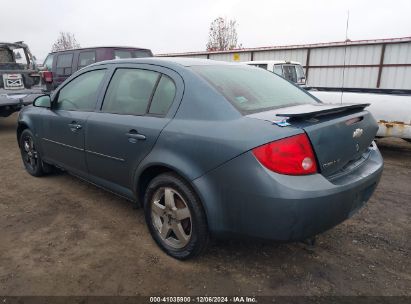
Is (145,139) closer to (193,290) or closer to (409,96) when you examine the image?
(193,290)

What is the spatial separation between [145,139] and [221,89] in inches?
28.1

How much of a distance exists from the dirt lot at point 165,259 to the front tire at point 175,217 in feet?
0.42

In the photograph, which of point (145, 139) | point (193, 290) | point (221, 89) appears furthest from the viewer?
point (145, 139)

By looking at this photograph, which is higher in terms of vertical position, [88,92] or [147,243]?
[88,92]

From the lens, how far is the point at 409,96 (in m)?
5.71

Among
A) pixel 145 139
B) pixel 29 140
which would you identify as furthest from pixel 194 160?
pixel 29 140

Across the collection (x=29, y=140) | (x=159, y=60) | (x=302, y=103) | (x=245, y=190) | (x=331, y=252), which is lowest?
(x=331, y=252)

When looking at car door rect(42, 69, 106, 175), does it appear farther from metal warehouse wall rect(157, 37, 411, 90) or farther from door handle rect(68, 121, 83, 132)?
metal warehouse wall rect(157, 37, 411, 90)

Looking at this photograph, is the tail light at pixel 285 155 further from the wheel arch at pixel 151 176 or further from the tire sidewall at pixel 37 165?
the tire sidewall at pixel 37 165

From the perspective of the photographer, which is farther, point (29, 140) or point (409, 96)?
point (409, 96)

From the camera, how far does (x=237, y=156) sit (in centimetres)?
215

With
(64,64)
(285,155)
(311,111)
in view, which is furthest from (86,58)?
(285,155)

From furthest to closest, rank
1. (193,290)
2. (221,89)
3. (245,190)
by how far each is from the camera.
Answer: (221,89) < (193,290) < (245,190)

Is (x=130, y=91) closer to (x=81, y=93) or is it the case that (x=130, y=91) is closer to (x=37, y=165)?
(x=81, y=93)
